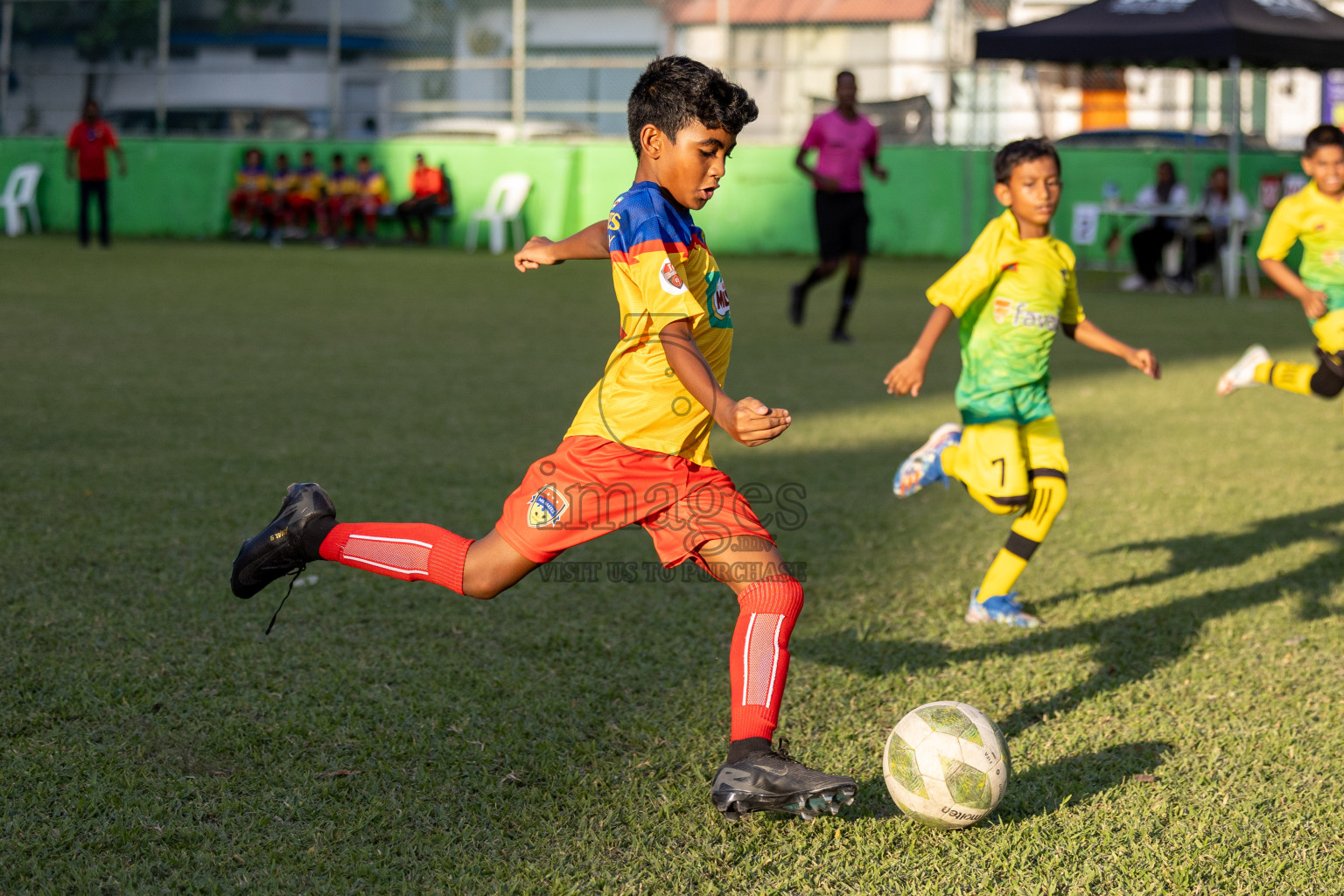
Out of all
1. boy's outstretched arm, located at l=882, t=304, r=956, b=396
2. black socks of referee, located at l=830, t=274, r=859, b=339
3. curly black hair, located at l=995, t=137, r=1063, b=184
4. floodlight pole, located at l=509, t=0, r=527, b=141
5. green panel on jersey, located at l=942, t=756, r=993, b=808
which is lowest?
green panel on jersey, located at l=942, t=756, r=993, b=808

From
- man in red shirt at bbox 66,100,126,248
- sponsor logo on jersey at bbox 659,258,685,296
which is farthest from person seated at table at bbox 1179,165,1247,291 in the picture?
sponsor logo on jersey at bbox 659,258,685,296

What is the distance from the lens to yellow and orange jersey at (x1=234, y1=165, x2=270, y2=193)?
21031mm

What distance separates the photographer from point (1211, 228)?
15836 mm

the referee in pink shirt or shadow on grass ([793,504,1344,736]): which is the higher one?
the referee in pink shirt

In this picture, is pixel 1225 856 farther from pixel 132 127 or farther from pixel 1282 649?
pixel 132 127

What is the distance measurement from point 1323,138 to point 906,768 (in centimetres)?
434

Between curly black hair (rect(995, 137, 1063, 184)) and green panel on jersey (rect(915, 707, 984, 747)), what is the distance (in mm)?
2021

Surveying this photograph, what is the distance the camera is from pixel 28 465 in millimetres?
5781

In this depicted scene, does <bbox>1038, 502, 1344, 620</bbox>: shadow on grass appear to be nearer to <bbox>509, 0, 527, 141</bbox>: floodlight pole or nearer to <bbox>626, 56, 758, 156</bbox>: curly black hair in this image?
<bbox>626, 56, 758, 156</bbox>: curly black hair

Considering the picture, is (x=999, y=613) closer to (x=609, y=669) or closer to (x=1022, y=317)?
(x=1022, y=317)

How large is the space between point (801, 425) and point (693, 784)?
448 cm

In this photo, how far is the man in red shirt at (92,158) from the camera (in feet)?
58.2

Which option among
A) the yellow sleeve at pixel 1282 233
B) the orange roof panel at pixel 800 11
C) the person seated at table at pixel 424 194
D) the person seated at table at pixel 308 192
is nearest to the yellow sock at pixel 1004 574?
the yellow sleeve at pixel 1282 233

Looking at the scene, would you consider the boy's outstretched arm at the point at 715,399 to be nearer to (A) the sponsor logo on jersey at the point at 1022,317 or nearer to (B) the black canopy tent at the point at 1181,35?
(A) the sponsor logo on jersey at the point at 1022,317
